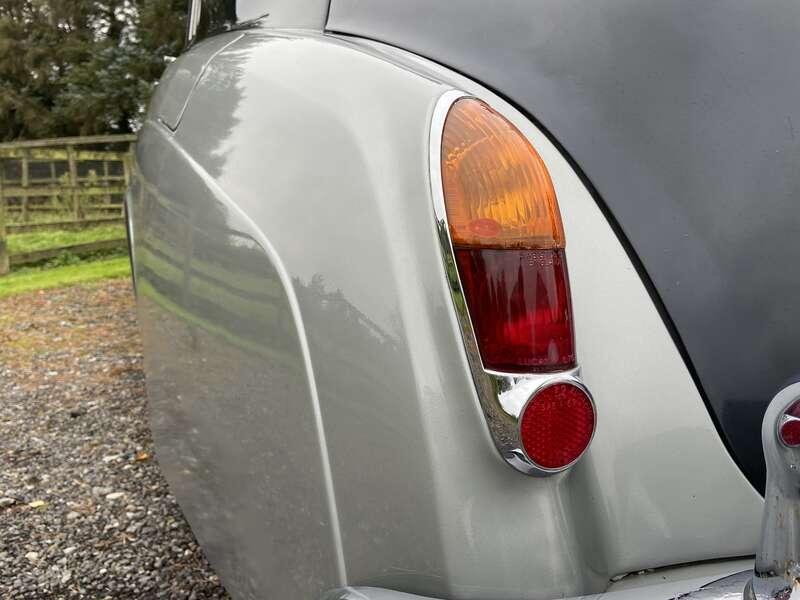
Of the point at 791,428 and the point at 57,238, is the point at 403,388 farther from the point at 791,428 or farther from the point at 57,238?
the point at 57,238

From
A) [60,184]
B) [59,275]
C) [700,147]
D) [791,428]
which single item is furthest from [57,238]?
[791,428]

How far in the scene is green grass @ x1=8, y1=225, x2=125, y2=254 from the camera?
9.00 m

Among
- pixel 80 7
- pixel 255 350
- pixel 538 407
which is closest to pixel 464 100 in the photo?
pixel 538 407

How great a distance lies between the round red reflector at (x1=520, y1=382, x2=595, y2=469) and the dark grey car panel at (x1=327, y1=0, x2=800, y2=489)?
0.20 m

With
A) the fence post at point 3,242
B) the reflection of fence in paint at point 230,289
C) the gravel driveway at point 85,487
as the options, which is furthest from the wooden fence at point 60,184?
the reflection of fence in paint at point 230,289

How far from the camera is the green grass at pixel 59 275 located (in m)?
7.66

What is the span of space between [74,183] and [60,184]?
0.59ft

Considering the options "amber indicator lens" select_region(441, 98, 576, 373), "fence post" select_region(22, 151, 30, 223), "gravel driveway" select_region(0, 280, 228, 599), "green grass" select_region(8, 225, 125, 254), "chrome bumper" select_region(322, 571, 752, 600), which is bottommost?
"green grass" select_region(8, 225, 125, 254)

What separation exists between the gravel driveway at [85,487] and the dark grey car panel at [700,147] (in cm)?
172

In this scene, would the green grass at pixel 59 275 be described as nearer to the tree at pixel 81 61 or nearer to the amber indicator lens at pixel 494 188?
the tree at pixel 81 61

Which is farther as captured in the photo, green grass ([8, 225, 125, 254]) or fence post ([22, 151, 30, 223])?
green grass ([8, 225, 125, 254])

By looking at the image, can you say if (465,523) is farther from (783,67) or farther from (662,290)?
(783,67)

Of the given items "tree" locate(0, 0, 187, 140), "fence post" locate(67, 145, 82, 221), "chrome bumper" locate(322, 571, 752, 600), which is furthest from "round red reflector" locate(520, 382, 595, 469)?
"tree" locate(0, 0, 187, 140)

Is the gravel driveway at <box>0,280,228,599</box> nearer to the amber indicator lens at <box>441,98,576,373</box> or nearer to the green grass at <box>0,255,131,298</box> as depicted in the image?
the amber indicator lens at <box>441,98,576,373</box>
